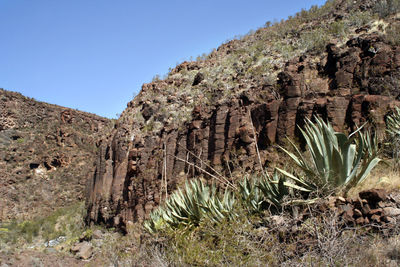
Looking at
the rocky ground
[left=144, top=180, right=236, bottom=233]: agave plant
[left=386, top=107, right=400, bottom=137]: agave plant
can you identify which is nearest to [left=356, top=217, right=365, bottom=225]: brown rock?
the rocky ground

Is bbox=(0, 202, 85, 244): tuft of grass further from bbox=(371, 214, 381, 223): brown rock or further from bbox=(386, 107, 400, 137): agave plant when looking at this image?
bbox=(371, 214, 381, 223): brown rock

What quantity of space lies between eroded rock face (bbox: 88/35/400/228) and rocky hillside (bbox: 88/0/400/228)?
0.04 m

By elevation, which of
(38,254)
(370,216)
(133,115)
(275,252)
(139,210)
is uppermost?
(133,115)

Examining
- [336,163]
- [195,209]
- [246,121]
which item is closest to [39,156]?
[246,121]

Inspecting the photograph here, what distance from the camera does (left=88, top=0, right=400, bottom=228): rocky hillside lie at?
9203 millimetres

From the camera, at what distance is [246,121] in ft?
38.2

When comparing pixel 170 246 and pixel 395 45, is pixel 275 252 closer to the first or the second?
A: pixel 170 246

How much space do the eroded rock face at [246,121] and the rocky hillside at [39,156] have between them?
10.3 meters

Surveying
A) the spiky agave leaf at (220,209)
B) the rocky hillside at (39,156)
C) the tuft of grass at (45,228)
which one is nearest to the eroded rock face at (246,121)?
→ the spiky agave leaf at (220,209)

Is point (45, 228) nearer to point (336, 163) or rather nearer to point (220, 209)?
point (220, 209)

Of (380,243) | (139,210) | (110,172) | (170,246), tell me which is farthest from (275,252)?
(110,172)

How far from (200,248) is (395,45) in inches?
337

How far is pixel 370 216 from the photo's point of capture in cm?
491

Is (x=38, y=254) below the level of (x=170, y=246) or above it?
below
